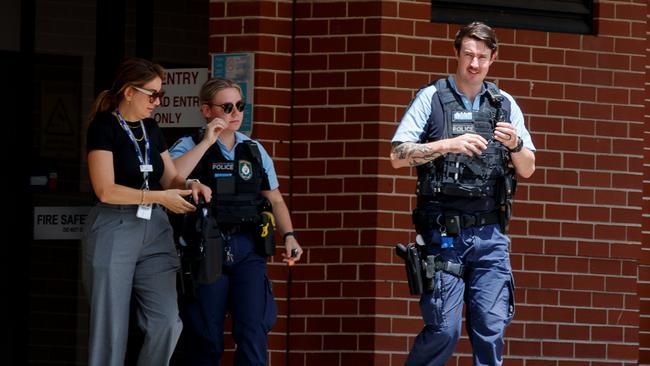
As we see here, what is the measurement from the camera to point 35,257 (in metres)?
9.95

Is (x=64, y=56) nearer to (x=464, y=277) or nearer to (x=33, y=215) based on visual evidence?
(x=33, y=215)

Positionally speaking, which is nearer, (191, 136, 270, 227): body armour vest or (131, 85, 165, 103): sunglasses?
(131, 85, 165, 103): sunglasses

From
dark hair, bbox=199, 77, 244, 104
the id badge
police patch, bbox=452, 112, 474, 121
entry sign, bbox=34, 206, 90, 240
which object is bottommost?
entry sign, bbox=34, 206, 90, 240

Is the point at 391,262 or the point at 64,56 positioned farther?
the point at 64,56

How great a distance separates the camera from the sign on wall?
370 inches

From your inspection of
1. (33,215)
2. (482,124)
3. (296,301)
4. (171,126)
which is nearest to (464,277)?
(482,124)

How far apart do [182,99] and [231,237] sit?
6.21 feet

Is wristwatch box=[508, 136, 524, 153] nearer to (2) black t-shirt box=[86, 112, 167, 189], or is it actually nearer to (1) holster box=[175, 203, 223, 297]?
(1) holster box=[175, 203, 223, 297]

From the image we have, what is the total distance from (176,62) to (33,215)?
1365mm

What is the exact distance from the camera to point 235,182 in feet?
26.5

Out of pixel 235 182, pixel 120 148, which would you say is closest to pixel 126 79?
pixel 120 148

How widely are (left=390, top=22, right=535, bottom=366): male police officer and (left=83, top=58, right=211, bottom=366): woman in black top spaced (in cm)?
116

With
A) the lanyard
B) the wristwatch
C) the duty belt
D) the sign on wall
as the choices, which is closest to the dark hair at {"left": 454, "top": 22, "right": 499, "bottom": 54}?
the wristwatch

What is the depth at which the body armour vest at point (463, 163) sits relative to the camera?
762 cm
